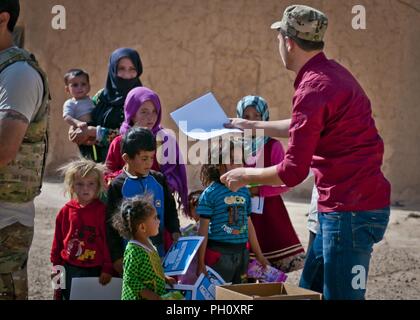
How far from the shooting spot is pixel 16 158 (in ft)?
12.2

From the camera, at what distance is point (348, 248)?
378cm

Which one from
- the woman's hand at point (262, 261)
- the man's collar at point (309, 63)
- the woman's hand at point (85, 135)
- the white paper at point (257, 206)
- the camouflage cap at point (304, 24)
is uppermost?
the camouflage cap at point (304, 24)

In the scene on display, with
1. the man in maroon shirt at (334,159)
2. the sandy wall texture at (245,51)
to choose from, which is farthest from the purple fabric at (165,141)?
the sandy wall texture at (245,51)

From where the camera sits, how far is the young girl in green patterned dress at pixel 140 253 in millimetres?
4246

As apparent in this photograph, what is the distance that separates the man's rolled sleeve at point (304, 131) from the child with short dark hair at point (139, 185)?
127cm

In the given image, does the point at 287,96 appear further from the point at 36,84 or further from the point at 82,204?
the point at 36,84

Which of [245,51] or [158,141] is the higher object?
[245,51]

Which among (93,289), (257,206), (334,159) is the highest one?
(334,159)

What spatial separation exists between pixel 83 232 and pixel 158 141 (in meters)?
0.81

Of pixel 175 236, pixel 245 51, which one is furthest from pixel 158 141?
pixel 245 51

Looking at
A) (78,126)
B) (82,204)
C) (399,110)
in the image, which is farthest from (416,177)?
(82,204)

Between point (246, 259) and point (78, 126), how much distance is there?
165 centimetres

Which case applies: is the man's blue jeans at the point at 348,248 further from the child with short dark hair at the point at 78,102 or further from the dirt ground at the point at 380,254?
the child with short dark hair at the point at 78,102

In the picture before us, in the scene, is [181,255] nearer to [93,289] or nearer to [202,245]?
[202,245]
